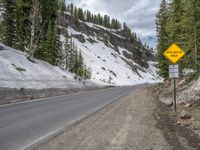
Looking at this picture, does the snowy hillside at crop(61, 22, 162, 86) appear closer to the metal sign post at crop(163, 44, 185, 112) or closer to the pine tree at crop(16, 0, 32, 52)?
the pine tree at crop(16, 0, 32, 52)

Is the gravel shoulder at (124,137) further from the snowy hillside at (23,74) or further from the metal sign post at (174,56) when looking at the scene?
the snowy hillside at (23,74)

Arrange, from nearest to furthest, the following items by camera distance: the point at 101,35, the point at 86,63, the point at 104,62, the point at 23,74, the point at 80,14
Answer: the point at 23,74, the point at 86,63, the point at 104,62, the point at 101,35, the point at 80,14

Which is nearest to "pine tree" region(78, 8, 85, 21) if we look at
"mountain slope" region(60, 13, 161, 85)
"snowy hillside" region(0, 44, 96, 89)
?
"mountain slope" region(60, 13, 161, 85)

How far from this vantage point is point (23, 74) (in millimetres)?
31297

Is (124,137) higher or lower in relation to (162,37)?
lower

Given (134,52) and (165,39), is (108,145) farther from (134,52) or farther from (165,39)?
(134,52)

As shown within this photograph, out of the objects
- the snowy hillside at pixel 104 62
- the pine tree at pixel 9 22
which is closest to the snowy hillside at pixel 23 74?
the pine tree at pixel 9 22

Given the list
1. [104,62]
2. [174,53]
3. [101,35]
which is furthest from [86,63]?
[174,53]

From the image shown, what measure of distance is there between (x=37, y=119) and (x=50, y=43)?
37301 millimetres

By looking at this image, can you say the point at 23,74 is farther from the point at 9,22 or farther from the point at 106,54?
the point at 106,54

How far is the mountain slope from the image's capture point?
123312 millimetres

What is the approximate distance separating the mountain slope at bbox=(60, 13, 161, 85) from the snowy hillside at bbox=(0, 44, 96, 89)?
64.0 metres

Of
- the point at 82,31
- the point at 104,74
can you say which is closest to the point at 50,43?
the point at 104,74

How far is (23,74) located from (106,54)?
122 metres
